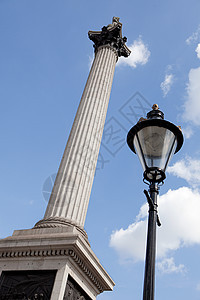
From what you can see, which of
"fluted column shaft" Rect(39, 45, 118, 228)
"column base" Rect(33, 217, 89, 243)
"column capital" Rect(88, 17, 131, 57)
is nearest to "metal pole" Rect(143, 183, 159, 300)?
"column base" Rect(33, 217, 89, 243)

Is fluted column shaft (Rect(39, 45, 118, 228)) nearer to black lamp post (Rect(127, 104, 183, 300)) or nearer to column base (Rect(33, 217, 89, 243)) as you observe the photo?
column base (Rect(33, 217, 89, 243))

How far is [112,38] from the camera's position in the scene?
19.9 metres

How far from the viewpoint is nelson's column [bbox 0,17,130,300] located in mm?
8477

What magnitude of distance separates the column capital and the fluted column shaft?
2.67 meters

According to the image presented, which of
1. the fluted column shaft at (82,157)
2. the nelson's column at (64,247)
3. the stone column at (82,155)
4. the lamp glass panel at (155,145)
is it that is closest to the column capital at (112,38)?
the stone column at (82,155)

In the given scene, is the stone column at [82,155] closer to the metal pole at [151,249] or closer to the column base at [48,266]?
the column base at [48,266]

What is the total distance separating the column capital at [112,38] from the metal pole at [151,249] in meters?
15.2

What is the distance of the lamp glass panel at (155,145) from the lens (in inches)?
241

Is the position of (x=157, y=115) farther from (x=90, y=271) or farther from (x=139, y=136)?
(x=90, y=271)

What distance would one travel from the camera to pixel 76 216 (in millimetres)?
11156

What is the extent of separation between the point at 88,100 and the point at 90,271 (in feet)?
28.0

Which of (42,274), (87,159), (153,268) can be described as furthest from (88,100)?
(153,268)

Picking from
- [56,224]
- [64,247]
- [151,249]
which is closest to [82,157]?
[56,224]

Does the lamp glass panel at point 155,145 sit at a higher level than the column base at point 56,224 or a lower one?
lower
